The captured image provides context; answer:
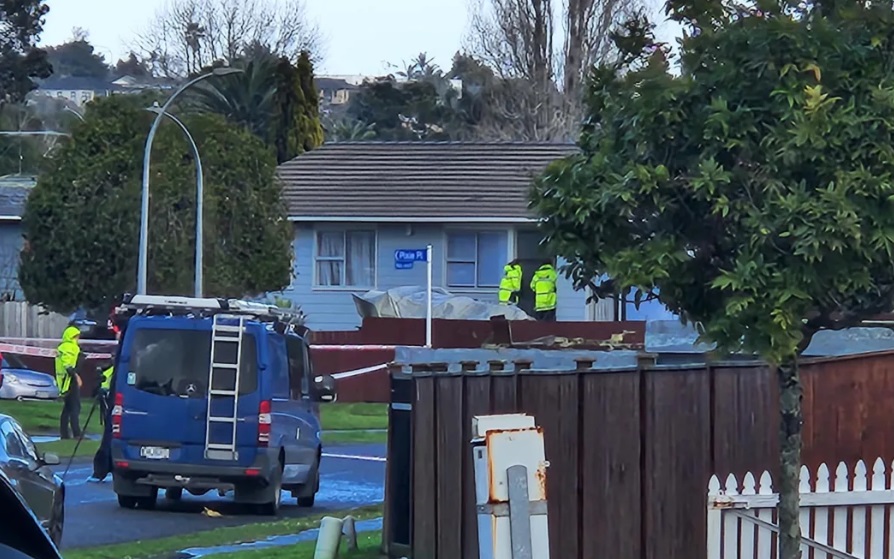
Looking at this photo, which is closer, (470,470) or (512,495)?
(512,495)

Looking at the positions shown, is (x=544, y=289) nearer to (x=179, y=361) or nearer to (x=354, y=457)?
(x=354, y=457)

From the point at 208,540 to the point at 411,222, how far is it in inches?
1003

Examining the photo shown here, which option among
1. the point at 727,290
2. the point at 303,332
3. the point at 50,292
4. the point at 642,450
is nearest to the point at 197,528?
the point at 303,332

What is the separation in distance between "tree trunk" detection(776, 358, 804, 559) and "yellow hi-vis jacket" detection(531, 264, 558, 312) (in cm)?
2637

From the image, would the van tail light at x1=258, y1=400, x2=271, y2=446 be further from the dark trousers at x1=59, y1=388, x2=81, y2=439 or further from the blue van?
the dark trousers at x1=59, y1=388, x2=81, y2=439

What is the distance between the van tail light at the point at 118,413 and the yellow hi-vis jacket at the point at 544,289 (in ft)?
59.1

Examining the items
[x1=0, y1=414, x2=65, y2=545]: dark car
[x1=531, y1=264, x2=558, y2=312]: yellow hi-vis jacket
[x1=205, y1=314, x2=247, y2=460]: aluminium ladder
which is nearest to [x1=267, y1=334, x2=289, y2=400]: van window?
[x1=205, y1=314, x2=247, y2=460]: aluminium ladder

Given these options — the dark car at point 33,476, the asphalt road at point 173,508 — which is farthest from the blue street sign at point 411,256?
the dark car at point 33,476

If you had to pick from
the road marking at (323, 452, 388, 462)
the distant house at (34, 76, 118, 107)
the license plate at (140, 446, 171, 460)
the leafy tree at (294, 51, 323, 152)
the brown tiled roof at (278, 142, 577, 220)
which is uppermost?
the distant house at (34, 76, 118, 107)

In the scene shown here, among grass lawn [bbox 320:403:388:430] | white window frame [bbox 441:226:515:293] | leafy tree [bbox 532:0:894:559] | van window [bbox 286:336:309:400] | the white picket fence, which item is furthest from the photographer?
white window frame [bbox 441:226:515:293]

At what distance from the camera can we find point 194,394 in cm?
1700

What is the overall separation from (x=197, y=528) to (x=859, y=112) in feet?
35.2

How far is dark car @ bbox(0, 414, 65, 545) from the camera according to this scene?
12.9 m

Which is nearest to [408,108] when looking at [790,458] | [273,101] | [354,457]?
[273,101]
